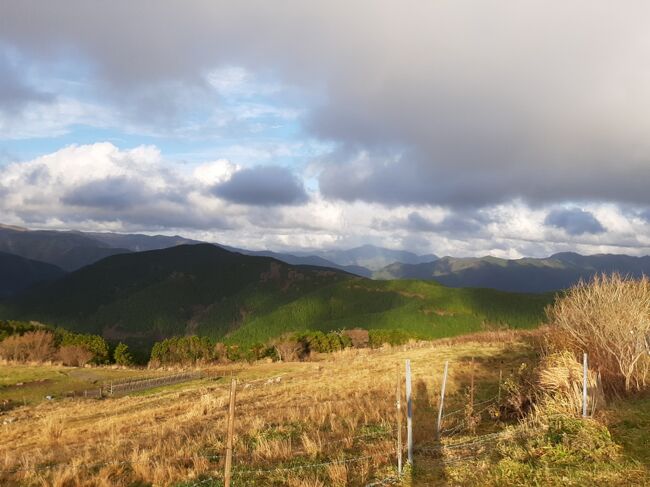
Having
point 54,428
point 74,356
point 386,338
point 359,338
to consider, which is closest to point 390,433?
point 54,428

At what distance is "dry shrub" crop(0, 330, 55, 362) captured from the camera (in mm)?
85938

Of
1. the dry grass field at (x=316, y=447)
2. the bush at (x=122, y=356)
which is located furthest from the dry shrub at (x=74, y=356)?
the dry grass field at (x=316, y=447)

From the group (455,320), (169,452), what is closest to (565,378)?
(169,452)

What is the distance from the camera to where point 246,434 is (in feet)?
58.0

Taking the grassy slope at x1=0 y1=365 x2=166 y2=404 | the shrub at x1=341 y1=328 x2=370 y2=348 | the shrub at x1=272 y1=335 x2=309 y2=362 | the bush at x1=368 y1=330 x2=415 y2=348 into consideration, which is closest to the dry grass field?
the grassy slope at x1=0 y1=365 x2=166 y2=404

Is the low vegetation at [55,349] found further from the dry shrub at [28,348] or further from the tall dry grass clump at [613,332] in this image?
the tall dry grass clump at [613,332]

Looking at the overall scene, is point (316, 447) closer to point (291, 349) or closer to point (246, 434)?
point (246, 434)

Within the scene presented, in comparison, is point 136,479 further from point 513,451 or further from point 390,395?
point 390,395

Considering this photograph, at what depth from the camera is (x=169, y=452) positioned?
1541cm

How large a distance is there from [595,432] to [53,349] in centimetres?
10045

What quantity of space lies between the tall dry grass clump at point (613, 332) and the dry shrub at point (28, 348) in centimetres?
9283

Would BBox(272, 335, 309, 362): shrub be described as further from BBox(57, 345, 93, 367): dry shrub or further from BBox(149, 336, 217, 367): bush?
BBox(57, 345, 93, 367): dry shrub

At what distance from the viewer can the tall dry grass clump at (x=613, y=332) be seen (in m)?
19.9

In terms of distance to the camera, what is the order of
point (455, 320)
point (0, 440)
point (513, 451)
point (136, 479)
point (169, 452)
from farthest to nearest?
point (455, 320) < point (0, 440) < point (169, 452) < point (136, 479) < point (513, 451)
